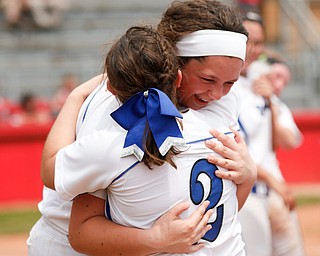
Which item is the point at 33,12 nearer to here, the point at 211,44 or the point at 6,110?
the point at 6,110

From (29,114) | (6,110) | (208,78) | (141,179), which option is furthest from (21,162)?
(141,179)

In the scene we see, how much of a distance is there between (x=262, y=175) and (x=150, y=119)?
1.91 m

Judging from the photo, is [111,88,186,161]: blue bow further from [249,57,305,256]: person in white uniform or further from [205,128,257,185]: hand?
[249,57,305,256]: person in white uniform

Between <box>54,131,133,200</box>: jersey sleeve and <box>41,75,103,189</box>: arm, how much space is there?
0.12 metres

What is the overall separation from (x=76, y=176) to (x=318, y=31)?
1575cm

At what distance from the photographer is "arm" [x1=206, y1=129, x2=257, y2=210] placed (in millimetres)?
3092

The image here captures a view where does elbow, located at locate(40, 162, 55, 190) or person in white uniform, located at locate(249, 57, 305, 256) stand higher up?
elbow, located at locate(40, 162, 55, 190)

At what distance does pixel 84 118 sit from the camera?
3146mm

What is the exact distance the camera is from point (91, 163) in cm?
289

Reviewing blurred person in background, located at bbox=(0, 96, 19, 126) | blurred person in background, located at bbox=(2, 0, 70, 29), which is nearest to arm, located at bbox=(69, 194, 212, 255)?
blurred person in background, located at bbox=(0, 96, 19, 126)

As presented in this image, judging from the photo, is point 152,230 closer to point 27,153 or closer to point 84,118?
point 84,118

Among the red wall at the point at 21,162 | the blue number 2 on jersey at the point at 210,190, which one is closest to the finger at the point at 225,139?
the blue number 2 on jersey at the point at 210,190

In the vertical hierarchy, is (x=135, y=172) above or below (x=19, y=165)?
above

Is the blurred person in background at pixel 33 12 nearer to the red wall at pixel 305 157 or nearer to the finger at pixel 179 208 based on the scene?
the red wall at pixel 305 157
